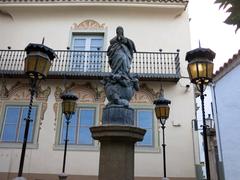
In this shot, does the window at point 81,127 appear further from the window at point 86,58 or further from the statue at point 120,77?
the statue at point 120,77

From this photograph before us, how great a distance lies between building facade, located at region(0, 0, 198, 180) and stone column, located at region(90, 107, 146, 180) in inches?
244

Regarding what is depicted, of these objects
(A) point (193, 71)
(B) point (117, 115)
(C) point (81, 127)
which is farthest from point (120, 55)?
(C) point (81, 127)

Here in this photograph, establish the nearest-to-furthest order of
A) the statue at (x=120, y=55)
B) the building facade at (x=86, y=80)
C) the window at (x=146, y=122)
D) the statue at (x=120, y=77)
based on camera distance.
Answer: the statue at (x=120, y=77) < the statue at (x=120, y=55) < the building facade at (x=86, y=80) < the window at (x=146, y=122)

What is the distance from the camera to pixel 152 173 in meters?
10.6

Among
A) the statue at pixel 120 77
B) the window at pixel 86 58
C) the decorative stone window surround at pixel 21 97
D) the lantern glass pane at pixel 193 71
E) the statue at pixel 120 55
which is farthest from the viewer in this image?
the window at pixel 86 58

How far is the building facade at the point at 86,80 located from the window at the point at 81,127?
0.04m

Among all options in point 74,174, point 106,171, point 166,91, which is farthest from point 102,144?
point 166,91

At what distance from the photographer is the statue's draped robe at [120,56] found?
5.50 meters

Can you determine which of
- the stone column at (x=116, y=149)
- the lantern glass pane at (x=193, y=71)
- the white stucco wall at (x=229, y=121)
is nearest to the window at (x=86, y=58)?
the white stucco wall at (x=229, y=121)

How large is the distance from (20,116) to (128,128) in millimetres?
8061

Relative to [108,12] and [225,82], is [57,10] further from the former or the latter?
[225,82]

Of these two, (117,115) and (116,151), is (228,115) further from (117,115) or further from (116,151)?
(116,151)

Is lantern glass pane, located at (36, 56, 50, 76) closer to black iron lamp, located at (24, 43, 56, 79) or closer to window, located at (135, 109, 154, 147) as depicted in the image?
black iron lamp, located at (24, 43, 56, 79)

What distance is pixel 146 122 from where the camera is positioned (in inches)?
445
